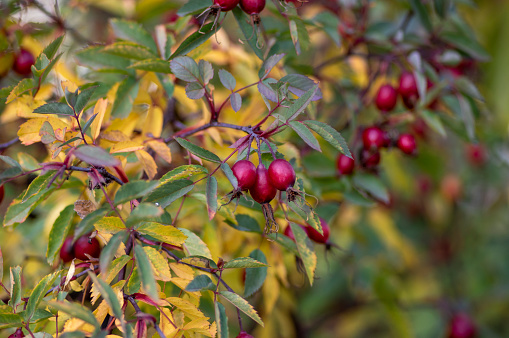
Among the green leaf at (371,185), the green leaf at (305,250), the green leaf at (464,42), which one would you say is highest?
the green leaf at (464,42)

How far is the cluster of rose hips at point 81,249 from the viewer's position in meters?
0.70

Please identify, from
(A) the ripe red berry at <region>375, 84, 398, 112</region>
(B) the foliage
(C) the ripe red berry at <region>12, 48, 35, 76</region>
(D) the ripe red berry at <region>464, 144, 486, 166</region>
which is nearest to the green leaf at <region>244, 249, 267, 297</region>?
(B) the foliage

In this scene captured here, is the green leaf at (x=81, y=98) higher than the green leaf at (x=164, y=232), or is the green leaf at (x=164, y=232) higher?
the green leaf at (x=81, y=98)

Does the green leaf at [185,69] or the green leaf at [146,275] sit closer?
the green leaf at [146,275]

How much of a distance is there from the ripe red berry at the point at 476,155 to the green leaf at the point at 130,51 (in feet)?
5.52

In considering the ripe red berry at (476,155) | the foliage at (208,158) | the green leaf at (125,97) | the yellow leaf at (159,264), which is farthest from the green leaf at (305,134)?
the ripe red berry at (476,155)

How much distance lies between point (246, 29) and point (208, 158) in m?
0.24

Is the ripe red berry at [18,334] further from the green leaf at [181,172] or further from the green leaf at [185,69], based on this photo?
the green leaf at [185,69]

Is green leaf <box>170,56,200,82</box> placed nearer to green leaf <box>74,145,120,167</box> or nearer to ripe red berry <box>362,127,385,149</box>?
green leaf <box>74,145,120,167</box>

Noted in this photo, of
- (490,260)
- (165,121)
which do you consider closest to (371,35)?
(165,121)

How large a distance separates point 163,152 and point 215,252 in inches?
7.3

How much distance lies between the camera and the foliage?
0.54m

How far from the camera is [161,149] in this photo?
688 mm

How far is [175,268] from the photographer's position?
58 centimetres
